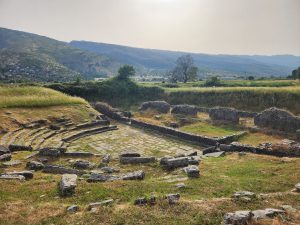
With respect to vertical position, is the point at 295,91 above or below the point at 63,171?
above

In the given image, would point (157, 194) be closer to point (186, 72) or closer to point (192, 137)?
point (192, 137)

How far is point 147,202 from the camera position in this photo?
11805 mm

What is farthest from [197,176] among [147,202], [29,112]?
[29,112]

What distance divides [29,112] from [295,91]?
36083mm

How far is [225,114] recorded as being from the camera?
1519 inches

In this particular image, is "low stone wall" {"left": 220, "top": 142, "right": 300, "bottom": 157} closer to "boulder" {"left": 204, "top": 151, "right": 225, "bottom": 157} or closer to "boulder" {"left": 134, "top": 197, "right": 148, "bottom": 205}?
"boulder" {"left": 204, "top": 151, "right": 225, "bottom": 157}

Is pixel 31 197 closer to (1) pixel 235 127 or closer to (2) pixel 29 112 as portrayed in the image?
(2) pixel 29 112

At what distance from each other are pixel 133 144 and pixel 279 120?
16.2 metres

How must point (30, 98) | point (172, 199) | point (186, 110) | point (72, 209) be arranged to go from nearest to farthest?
1. point (72, 209)
2. point (172, 199)
3. point (30, 98)
4. point (186, 110)

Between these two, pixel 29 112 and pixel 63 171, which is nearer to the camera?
pixel 63 171

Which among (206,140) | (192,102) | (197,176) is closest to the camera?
(197,176)

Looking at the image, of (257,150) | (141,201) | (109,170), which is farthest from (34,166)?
(257,150)

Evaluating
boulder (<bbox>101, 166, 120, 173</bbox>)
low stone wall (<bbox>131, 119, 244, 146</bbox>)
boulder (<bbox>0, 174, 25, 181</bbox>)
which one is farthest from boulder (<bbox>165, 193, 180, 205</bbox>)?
low stone wall (<bbox>131, 119, 244, 146</bbox>)

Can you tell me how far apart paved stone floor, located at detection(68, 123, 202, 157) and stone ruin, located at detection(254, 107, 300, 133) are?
1032cm
